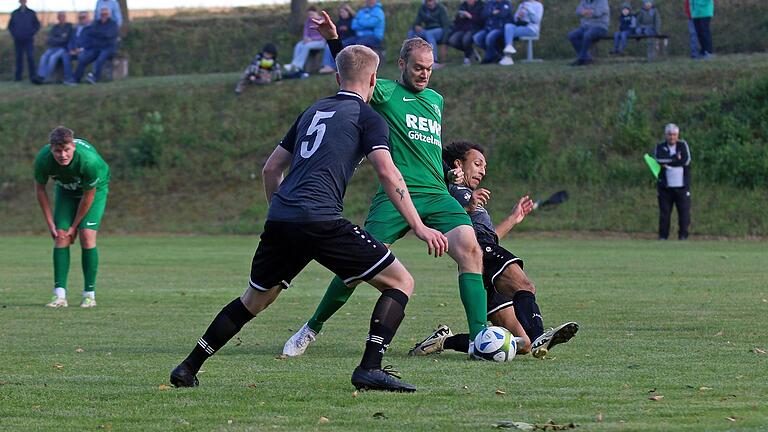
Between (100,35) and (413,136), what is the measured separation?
101ft

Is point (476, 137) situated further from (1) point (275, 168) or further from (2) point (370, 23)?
(1) point (275, 168)

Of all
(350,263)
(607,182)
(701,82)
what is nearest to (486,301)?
(350,263)

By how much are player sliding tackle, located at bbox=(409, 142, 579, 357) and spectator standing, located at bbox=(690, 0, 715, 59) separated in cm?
2298

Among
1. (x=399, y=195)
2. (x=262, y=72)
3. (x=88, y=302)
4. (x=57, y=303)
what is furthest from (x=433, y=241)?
(x=262, y=72)

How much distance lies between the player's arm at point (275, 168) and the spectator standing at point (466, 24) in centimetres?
2621

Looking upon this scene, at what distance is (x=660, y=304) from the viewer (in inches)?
523

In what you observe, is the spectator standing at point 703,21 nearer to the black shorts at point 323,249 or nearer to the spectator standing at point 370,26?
the spectator standing at point 370,26

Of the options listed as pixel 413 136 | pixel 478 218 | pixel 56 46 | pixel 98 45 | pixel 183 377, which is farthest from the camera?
pixel 56 46

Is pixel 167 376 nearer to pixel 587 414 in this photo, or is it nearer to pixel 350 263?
pixel 350 263

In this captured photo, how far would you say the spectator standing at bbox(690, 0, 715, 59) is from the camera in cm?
3150

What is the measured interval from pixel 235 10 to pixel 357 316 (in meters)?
37.9

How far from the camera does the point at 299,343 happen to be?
9.44 meters

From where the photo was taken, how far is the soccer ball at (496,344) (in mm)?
8750

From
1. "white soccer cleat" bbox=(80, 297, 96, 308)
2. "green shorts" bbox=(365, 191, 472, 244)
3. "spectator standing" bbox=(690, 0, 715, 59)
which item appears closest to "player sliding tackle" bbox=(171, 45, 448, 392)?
"green shorts" bbox=(365, 191, 472, 244)
